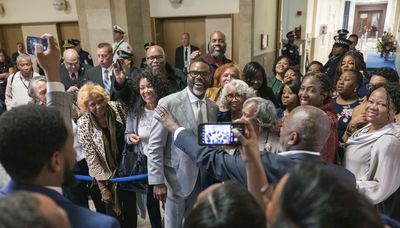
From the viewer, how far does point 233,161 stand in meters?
1.69

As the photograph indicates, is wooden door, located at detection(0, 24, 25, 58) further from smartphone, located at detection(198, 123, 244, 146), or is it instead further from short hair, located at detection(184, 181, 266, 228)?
short hair, located at detection(184, 181, 266, 228)

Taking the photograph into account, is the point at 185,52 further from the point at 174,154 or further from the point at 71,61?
the point at 174,154

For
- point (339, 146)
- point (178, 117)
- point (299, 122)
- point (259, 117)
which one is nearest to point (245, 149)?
point (299, 122)

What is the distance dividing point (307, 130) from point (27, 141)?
117 centimetres

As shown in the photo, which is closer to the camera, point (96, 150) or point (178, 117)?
point (178, 117)

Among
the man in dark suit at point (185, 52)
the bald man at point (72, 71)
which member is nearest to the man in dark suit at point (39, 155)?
the bald man at point (72, 71)

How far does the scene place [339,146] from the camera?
2166 mm

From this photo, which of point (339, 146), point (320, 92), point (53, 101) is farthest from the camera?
point (320, 92)

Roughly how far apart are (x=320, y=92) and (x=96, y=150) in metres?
1.78

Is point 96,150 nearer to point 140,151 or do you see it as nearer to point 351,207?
point 140,151

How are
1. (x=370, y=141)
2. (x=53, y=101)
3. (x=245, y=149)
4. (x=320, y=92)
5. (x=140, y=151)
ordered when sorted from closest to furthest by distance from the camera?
(x=245, y=149) < (x=53, y=101) < (x=370, y=141) < (x=320, y=92) < (x=140, y=151)

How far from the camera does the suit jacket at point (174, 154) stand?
223 centimetres

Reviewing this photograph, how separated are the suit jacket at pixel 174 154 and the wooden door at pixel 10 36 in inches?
296

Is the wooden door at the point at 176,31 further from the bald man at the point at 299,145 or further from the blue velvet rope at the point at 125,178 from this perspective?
the bald man at the point at 299,145
